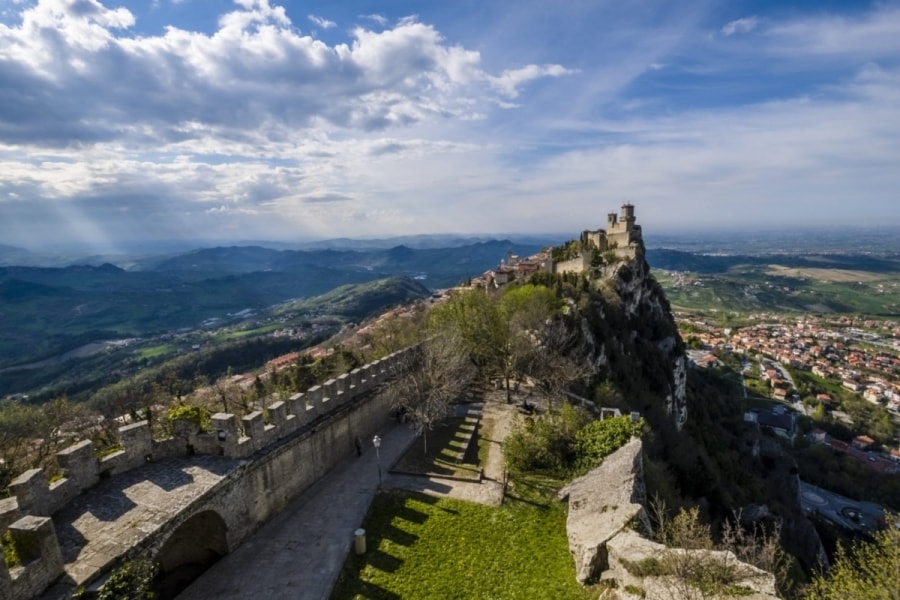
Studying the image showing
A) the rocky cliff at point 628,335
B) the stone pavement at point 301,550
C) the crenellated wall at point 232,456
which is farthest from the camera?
the rocky cliff at point 628,335

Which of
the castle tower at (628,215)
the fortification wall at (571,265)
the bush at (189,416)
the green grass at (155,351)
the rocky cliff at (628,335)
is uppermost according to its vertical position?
the castle tower at (628,215)

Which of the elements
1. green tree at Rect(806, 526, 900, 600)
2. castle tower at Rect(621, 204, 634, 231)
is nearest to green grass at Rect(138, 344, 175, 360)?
castle tower at Rect(621, 204, 634, 231)

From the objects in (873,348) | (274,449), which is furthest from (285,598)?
(873,348)

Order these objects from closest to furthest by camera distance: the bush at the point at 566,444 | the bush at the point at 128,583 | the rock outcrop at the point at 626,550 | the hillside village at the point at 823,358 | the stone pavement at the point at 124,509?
the bush at the point at 128,583 < the rock outcrop at the point at 626,550 < the stone pavement at the point at 124,509 < the bush at the point at 566,444 < the hillside village at the point at 823,358

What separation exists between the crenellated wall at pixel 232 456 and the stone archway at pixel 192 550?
338 millimetres

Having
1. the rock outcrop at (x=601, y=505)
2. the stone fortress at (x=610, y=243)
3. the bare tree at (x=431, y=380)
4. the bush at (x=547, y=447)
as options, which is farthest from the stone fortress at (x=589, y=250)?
the rock outcrop at (x=601, y=505)

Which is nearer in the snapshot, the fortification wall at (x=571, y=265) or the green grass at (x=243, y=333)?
the fortification wall at (x=571, y=265)

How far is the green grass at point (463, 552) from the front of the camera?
36.0 ft

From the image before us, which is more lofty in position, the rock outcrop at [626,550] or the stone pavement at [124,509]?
the stone pavement at [124,509]

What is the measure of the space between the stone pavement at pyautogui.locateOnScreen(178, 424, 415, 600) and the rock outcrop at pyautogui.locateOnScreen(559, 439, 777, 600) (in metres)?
6.40

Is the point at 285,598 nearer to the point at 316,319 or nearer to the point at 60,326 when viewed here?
the point at 316,319

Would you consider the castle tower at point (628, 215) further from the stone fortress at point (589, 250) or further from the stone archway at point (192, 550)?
the stone archway at point (192, 550)

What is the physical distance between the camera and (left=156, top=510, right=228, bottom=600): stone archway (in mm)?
11734

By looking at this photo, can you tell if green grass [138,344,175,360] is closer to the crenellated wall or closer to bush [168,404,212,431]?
the crenellated wall
